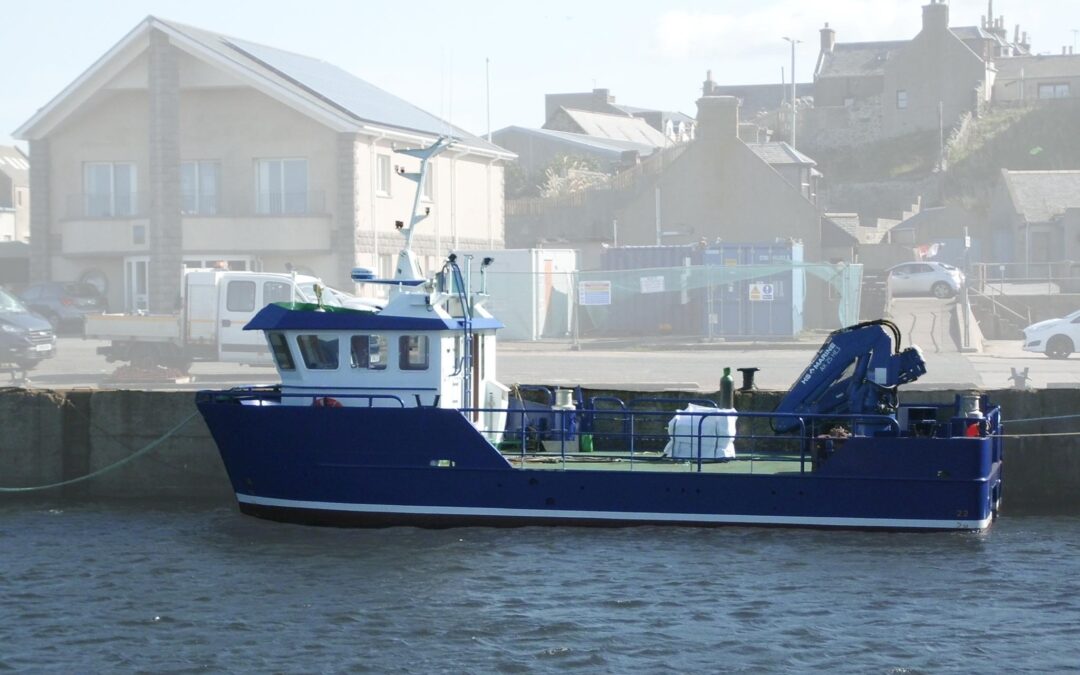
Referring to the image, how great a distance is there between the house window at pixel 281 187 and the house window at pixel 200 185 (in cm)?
144

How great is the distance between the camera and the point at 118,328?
29.1 metres

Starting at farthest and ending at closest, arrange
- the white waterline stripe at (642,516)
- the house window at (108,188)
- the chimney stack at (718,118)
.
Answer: the chimney stack at (718,118), the house window at (108,188), the white waterline stripe at (642,516)

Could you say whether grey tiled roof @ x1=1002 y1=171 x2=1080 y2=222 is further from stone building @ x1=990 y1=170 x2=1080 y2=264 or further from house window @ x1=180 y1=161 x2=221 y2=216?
house window @ x1=180 y1=161 x2=221 y2=216

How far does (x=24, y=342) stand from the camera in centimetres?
3070

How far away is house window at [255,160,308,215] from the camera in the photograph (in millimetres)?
41906

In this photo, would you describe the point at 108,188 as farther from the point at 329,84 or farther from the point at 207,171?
the point at 329,84

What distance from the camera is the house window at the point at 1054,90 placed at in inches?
3445

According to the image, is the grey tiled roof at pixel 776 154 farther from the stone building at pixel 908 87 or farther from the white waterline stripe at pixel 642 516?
the white waterline stripe at pixel 642 516

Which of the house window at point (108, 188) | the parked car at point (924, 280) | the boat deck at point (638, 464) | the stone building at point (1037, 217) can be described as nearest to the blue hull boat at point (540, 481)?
the boat deck at point (638, 464)

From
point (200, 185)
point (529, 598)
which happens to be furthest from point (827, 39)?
point (529, 598)

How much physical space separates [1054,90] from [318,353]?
79675 millimetres

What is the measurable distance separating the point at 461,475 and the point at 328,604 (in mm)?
3049

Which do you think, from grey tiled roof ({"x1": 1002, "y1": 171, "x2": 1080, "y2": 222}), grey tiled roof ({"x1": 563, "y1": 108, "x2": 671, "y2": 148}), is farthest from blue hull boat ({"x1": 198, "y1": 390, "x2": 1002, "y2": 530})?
grey tiled roof ({"x1": 563, "y1": 108, "x2": 671, "y2": 148})

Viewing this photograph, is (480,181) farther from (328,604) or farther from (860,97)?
(860,97)
